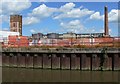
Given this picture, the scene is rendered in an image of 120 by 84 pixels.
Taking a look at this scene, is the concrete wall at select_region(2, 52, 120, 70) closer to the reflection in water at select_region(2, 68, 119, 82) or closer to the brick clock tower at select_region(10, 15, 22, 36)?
the reflection in water at select_region(2, 68, 119, 82)

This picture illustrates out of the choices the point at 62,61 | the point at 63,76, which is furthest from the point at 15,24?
the point at 63,76

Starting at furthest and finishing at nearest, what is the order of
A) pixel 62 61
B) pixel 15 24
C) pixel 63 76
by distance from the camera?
pixel 15 24, pixel 62 61, pixel 63 76

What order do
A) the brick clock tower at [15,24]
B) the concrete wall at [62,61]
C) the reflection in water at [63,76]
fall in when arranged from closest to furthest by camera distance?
the reflection in water at [63,76]
the concrete wall at [62,61]
the brick clock tower at [15,24]

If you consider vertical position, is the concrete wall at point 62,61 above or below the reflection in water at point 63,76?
above

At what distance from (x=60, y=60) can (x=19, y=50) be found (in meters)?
5.27

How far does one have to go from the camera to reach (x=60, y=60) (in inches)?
1380

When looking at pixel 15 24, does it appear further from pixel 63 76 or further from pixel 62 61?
pixel 63 76

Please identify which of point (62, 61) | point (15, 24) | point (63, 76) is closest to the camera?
point (63, 76)

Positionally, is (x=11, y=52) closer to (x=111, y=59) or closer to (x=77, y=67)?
(x=77, y=67)

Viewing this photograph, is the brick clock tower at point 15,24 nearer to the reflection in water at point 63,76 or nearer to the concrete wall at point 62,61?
the concrete wall at point 62,61

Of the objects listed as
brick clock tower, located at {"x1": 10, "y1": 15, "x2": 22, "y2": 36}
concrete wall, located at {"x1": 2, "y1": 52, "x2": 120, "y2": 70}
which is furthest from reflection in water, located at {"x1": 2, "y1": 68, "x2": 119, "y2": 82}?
brick clock tower, located at {"x1": 10, "y1": 15, "x2": 22, "y2": 36}

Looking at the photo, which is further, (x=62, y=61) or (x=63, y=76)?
(x=62, y=61)

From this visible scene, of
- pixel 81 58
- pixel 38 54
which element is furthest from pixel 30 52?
pixel 81 58

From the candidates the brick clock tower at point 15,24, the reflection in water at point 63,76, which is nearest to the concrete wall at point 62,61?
the reflection in water at point 63,76
